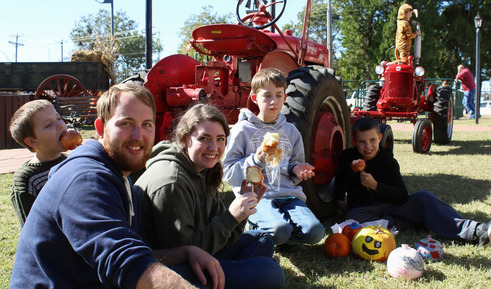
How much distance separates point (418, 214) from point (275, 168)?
4.92ft

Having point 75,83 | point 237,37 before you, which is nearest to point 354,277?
point 237,37

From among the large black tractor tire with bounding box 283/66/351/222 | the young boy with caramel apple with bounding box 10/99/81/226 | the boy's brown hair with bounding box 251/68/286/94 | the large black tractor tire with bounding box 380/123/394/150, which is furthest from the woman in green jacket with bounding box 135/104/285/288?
the large black tractor tire with bounding box 380/123/394/150

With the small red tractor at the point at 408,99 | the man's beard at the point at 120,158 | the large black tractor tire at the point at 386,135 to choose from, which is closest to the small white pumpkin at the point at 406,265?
the man's beard at the point at 120,158

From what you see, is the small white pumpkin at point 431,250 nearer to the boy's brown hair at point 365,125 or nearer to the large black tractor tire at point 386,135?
the boy's brown hair at point 365,125

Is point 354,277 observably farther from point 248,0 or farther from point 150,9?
point 150,9

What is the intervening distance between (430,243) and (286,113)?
4.90ft

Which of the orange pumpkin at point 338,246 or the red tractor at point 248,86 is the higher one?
the red tractor at point 248,86

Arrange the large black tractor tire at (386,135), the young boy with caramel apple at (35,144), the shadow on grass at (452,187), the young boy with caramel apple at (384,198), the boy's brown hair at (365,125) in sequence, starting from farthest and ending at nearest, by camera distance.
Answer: the large black tractor tire at (386,135) < the shadow on grass at (452,187) < the boy's brown hair at (365,125) < the young boy with caramel apple at (384,198) < the young boy with caramel apple at (35,144)

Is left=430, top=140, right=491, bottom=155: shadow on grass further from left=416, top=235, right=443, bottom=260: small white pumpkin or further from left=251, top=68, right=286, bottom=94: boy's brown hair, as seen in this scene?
left=251, top=68, right=286, bottom=94: boy's brown hair

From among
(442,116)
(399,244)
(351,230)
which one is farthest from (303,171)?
(442,116)

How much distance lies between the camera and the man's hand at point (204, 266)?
189cm

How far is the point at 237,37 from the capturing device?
16.6 ft

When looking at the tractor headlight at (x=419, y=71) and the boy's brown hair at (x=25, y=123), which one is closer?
the boy's brown hair at (x=25, y=123)

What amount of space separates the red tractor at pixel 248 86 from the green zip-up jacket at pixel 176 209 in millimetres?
1655
